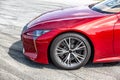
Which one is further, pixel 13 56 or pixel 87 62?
pixel 13 56

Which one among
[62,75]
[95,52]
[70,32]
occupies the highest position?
[70,32]

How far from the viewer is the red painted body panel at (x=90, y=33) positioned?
16.7 feet

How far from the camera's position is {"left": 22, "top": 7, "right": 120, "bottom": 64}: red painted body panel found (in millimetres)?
5090

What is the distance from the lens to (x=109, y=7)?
5676 mm

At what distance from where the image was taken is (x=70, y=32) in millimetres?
5156

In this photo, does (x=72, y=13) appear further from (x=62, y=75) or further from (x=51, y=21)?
(x=62, y=75)

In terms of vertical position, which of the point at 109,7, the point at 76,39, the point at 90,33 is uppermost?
the point at 109,7

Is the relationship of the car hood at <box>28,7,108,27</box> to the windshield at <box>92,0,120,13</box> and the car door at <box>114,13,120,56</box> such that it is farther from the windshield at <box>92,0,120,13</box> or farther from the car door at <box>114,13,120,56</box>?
the car door at <box>114,13,120,56</box>

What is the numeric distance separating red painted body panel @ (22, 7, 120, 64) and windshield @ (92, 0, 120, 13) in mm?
226

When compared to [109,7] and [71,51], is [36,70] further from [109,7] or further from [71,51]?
[109,7]

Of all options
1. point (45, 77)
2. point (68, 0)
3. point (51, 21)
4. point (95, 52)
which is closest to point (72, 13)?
point (51, 21)

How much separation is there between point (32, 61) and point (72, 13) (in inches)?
52.4

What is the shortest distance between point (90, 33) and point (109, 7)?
94cm

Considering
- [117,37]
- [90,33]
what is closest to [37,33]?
[90,33]
